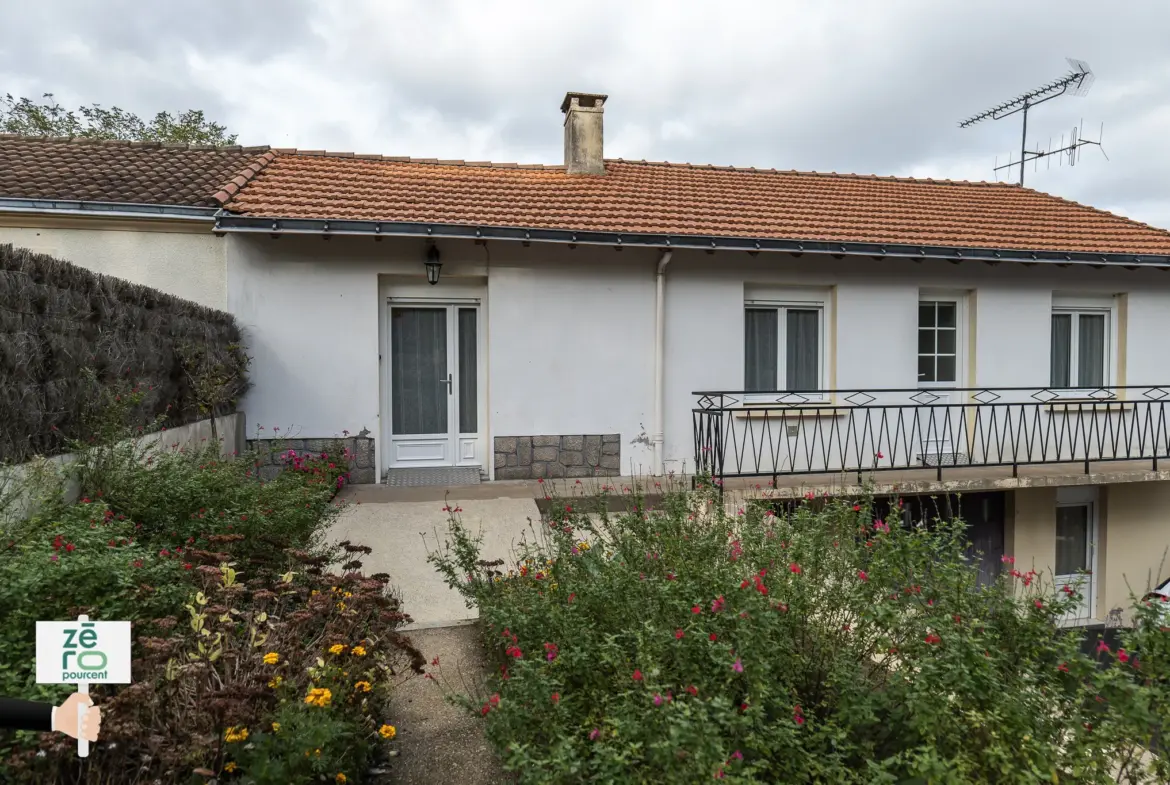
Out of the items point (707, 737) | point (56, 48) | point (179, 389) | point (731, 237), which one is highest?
point (56, 48)

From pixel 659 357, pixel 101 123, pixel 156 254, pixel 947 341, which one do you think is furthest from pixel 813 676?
pixel 101 123

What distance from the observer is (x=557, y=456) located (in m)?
7.94

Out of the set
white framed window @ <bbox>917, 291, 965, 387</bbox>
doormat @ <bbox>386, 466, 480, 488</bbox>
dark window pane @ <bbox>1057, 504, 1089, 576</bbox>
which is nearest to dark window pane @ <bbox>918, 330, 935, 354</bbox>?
white framed window @ <bbox>917, 291, 965, 387</bbox>

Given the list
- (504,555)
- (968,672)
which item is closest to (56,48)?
(504,555)

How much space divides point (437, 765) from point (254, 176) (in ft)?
26.2

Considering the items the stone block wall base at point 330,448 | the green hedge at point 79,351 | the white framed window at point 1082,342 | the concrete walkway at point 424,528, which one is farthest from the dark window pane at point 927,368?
the green hedge at point 79,351

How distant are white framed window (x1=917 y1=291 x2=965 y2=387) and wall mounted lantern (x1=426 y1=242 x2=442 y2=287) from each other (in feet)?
21.4

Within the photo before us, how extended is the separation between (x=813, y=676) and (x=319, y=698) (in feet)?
5.99

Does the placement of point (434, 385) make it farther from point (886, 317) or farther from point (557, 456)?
point (886, 317)

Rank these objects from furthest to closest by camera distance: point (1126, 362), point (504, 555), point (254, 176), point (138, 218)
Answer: point (1126, 362), point (254, 176), point (138, 218), point (504, 555)

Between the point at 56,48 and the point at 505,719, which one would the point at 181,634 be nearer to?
the point at 505,719

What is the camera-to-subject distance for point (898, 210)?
9656 millimetres

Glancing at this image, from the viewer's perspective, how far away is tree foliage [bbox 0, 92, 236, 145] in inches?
683

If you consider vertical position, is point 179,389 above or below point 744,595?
above
